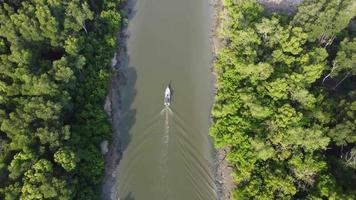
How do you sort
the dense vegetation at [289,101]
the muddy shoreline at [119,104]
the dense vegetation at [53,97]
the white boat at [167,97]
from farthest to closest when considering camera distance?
the white boat at [167,97], the muddy shoreline at [119,104], the dense vegetation at [289,101], the dense vegetation at [53,97]

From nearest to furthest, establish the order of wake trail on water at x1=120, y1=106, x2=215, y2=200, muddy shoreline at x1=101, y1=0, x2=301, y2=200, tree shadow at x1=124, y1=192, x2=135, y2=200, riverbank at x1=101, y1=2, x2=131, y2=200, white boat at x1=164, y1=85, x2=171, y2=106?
tree shadow at x1=124, y1=192, x2=135, y2=200 → riverbank at x1=101, y1=2, x2=131, y2=200 → muddy shoreline at x1=101, y1=0, x2=301, y2=200 → wake trail on water at x1=120, y1=106, x2=215, y2=200 → white boat at x1=164, y1=85, x2=171, y2=106

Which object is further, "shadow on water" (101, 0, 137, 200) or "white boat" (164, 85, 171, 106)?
"white boat" (164, 85, 171, 106)

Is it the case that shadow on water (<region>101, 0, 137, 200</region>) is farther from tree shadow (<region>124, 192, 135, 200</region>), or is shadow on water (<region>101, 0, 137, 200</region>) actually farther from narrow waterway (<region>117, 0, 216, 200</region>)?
narrow waterway (<region>117, 0, 216, 200</region>)

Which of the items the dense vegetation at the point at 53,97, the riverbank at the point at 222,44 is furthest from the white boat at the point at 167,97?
the dense vegetation at the point at 53,97

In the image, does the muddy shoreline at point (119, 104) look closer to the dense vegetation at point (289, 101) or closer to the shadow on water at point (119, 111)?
the shadow on water at point (119, 111)

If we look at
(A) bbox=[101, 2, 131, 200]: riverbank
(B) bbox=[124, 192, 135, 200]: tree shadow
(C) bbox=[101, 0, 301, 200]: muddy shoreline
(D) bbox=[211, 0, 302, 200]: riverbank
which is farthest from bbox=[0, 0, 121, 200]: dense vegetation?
(D) bbox=[211, 0, 302, 200]: riverbank

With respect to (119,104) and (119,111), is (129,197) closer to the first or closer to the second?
(119,111)
